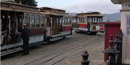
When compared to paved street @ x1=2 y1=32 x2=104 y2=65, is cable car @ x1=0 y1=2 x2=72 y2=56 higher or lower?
higher

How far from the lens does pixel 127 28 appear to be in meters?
5.59

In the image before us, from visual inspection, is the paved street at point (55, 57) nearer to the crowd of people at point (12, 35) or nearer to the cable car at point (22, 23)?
the cable car at point (22, 23)

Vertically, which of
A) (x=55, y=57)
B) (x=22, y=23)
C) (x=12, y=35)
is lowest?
(x=55, y=57)

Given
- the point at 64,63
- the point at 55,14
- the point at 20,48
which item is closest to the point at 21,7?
the point at 20,48

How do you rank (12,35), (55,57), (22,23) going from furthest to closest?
(22,23) < (12,35) < (55,57)

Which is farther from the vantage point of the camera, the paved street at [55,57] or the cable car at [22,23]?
the cable car at [22,23]

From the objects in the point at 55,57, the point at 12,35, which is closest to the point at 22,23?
the point at 12,35

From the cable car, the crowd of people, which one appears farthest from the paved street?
the crowd of people

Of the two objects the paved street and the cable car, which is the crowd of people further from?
the paved street

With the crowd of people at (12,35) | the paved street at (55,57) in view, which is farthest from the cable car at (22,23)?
the paved street at (55,57)

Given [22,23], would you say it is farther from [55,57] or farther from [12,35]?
[55,57]

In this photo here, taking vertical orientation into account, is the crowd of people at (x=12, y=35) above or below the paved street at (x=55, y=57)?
above

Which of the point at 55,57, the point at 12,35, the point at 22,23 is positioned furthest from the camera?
the point at 22,23

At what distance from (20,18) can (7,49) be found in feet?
9.78
